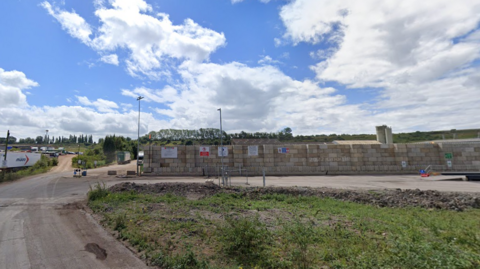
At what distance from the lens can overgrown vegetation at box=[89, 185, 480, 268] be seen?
4684mm

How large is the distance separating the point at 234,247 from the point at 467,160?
113ft

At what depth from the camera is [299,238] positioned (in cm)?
591

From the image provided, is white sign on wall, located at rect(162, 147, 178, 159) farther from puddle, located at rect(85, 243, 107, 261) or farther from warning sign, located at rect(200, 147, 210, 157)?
puddle, located at rect(85, 243, 107, 261)

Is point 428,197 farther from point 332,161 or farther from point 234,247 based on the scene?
point 332,161

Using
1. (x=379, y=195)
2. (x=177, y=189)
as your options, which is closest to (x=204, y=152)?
(x=177, y=189)

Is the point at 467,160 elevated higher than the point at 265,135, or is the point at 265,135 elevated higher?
the point at 265,135

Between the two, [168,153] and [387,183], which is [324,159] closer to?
[387,183]

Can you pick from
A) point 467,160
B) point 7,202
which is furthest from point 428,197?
point 467,160

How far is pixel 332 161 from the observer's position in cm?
2817

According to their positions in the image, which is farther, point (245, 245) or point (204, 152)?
point (204, 152)

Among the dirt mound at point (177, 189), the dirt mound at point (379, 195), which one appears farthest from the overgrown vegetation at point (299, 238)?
the dirt mound at point (177, 189)

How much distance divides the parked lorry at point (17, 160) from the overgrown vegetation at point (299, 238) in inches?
1604

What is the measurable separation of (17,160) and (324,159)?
48.1 m

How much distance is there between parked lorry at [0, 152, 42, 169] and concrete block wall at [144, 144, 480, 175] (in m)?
27.1
